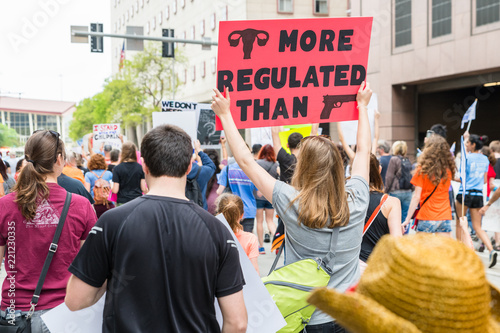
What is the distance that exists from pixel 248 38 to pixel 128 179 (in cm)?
501

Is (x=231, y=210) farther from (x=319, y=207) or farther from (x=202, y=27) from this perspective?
(x=202, y=27)

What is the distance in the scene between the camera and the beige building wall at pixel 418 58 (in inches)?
766

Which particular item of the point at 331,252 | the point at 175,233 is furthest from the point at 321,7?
the point at 175,233

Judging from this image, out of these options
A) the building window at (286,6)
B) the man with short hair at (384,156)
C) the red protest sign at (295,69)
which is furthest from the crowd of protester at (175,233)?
the building window at (286,6)

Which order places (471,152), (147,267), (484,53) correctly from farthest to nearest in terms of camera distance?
(484,53) < (471,152) < (147,267)

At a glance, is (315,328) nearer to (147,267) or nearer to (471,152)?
(147,267)

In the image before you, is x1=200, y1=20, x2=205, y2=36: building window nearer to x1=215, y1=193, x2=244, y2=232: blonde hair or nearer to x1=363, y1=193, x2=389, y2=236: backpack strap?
x1=215, y1=193, x2=244, y2=232: blonde hair

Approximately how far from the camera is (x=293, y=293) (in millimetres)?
2562

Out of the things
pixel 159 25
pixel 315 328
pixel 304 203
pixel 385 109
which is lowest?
pixel 315 328

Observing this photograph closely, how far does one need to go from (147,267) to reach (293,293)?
0.85 metres

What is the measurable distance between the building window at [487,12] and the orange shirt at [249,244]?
17718 mm

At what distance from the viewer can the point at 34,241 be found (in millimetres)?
2975

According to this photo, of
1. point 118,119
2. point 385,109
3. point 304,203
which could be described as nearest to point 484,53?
point 385,109

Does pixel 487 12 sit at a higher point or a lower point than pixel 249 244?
higher
